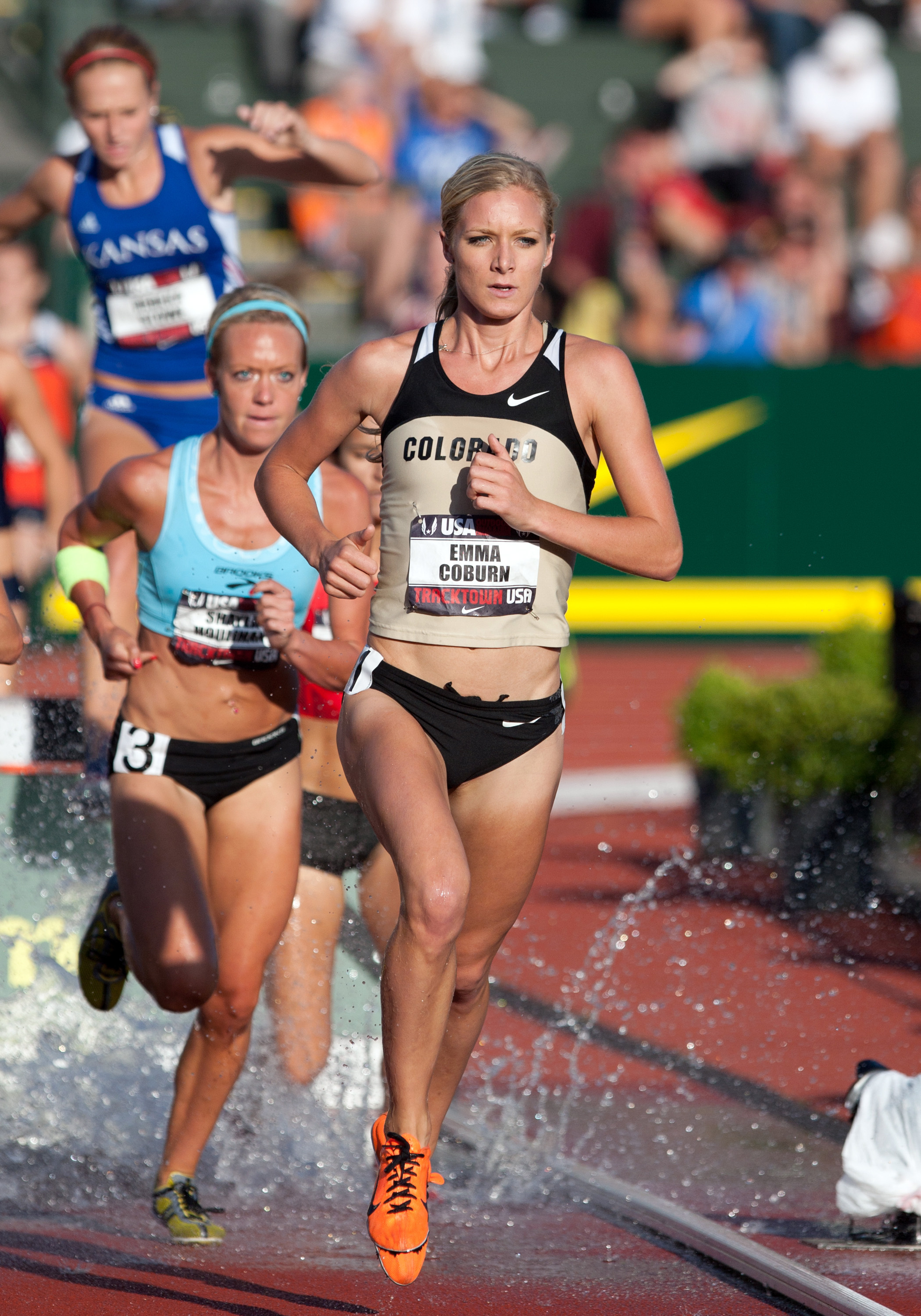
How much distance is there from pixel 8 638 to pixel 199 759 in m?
1.01

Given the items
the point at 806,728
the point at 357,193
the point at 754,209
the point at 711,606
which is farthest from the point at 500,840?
the point at 754,209

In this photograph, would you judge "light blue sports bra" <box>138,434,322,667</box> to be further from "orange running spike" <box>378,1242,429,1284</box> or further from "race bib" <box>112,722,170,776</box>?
"orange running spike" <box>378,1242,429,1284</box>

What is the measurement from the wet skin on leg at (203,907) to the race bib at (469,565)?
3.86 feet

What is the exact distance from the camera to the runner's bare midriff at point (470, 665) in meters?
3.87

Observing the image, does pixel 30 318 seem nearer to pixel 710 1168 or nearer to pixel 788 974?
pixel 788 974

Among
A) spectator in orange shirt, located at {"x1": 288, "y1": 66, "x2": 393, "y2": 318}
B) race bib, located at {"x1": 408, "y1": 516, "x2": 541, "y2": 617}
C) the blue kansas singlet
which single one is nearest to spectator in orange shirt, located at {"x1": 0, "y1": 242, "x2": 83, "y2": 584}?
spectator in orange shirt, located at {"x1": 288, "y1": 66, "x2": 393, "y2": 318}

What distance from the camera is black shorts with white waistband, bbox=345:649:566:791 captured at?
3.87m

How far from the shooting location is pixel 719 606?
53.6 feet

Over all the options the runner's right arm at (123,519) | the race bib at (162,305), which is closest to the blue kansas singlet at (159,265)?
the race bib at (162,305)

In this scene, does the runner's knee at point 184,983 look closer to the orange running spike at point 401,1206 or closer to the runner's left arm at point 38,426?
the orange running spike at point 401,1206

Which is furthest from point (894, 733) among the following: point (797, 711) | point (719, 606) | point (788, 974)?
point (719, 606)

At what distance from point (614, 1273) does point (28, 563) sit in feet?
17.5

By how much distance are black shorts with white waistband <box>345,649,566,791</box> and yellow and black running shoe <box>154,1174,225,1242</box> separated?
4.75 feet

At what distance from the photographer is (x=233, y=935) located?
475 centimetres
